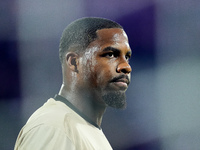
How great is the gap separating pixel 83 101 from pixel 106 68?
→ 0.35 feet

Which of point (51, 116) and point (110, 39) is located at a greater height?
point (110, 39)

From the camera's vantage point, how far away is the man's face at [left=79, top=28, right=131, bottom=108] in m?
0.88

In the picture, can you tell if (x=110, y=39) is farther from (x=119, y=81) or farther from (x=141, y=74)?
(x=141, y=74)

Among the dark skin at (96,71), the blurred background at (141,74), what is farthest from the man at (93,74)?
the blurred background at (141,74)

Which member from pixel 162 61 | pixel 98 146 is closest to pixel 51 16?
pixel 162 61

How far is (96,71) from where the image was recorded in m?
0.89

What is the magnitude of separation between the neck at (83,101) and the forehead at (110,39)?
136 mm

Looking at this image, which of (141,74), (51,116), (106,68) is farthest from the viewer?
(141,74)

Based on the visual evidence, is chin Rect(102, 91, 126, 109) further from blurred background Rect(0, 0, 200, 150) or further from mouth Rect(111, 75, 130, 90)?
blurred background Rect(0, 0, 200, 150)

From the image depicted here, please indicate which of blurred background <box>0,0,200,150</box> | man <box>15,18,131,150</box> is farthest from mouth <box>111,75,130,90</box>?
blurred background <box>0,0,200,150</box>

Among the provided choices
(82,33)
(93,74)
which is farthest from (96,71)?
(82,33)

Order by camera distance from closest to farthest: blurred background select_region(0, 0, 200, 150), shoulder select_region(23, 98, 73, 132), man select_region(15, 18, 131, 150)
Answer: shoulder select_region(23, 98, 73, 132), man select_region(15, 18, 131, 150), blurred background select_region(0, 0, 200, 150)

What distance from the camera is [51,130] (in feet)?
2.27

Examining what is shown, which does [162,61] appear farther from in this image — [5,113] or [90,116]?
[90,116]
